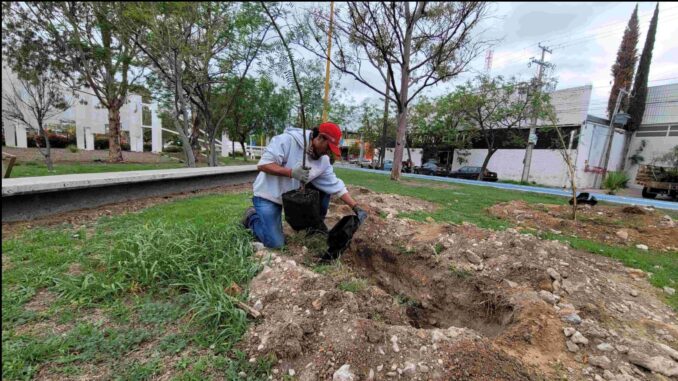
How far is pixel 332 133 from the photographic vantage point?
2531 mm

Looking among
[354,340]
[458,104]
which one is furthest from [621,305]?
[458,104]

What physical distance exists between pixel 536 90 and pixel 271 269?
17.8 metres

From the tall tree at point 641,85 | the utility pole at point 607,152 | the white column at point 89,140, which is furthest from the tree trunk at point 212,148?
the tall tree at point 641,85

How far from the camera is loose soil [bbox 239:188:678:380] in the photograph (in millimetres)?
1540

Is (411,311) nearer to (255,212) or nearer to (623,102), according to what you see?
(255,212)

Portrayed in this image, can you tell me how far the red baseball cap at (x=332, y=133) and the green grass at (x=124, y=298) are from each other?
1.06 meters

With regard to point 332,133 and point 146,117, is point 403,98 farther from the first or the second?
point 146,117

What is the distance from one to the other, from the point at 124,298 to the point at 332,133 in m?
1.75

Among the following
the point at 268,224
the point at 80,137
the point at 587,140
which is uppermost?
the point at 587,140

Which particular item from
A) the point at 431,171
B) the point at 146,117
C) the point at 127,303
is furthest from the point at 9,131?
the point at 431,171

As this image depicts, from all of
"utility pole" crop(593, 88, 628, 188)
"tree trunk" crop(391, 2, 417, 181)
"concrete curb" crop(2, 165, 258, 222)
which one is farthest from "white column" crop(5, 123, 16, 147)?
"utility pole" crop(593, 88, 628, 188)

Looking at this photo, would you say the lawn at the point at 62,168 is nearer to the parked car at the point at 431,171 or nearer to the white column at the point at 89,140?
the white column at the point at 89,140

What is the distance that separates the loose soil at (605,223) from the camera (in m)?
4.31

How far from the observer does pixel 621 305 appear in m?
2.34
